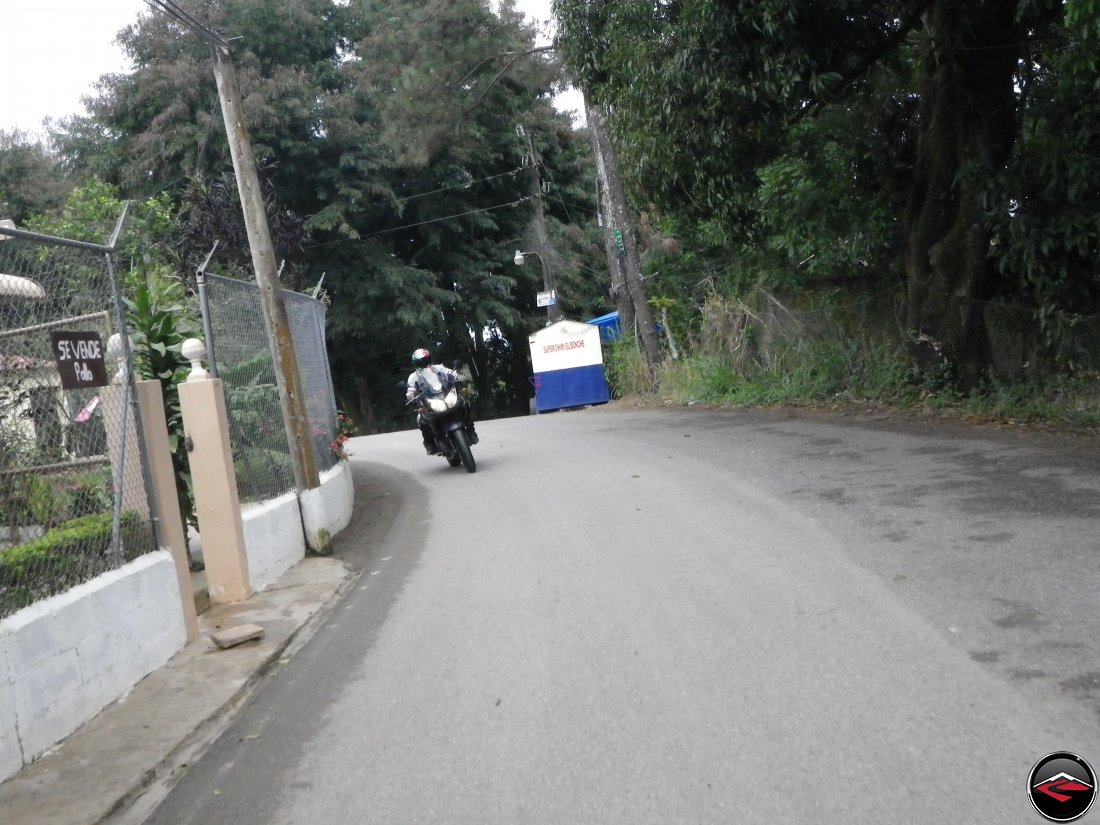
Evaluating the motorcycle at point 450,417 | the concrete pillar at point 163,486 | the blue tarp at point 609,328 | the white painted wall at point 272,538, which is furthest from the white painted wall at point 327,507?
the blue tarp at point 609,328

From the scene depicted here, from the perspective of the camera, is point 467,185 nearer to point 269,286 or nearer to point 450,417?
point 450,417

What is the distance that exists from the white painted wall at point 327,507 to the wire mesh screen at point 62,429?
139 inches

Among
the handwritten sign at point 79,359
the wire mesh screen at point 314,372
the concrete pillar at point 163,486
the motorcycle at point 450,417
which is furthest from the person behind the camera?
the motorcycle at point 450,417

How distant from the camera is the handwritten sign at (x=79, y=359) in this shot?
600cm

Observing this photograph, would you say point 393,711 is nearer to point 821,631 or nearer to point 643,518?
point 821,631

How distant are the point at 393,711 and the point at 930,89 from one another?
1193 centimetres

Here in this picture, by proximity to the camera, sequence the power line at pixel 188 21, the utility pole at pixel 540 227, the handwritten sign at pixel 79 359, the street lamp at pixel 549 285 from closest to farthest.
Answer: the handwritten sign at pixel 79 359 → the power line at pixel 188 21 → the street lamp at pixel 549 285 → the utility pole at pixel 540 227

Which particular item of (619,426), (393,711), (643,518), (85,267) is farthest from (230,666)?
(619,426)

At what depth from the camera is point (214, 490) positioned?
8.55 meters

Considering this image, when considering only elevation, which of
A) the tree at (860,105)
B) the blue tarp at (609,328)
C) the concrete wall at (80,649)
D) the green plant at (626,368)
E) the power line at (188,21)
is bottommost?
the concrete wall at (80,649)

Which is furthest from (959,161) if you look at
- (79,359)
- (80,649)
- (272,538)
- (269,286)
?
(80,649)

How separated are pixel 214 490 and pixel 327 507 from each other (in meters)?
2.70

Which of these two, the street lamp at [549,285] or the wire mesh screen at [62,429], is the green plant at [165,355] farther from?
the street lamp at [549,285]

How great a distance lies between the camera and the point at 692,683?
5359 mm
